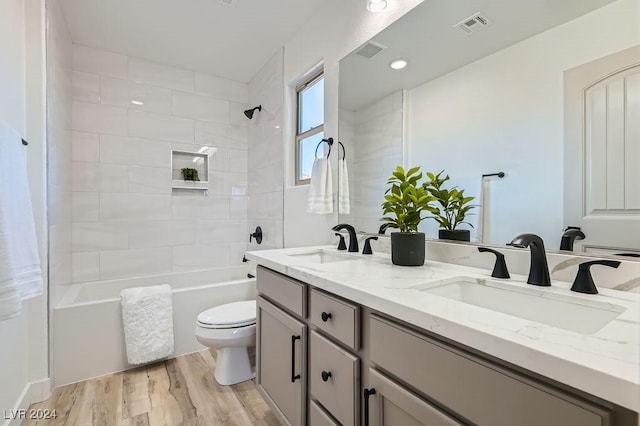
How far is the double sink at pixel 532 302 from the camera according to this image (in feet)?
2.44

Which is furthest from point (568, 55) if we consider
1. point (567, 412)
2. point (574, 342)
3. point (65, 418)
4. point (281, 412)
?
point (65, 418)

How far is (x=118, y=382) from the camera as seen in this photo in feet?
6.35

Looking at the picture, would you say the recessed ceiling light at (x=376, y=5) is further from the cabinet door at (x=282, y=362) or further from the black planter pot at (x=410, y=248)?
the cabinet door at (x=282, y=362)

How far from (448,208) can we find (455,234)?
0.12 m

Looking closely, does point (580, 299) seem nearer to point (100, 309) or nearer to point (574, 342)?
point (574, 342)

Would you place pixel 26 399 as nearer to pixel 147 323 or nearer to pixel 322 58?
pixel 147 323

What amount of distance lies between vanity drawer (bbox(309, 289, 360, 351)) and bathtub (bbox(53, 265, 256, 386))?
1.54 meters

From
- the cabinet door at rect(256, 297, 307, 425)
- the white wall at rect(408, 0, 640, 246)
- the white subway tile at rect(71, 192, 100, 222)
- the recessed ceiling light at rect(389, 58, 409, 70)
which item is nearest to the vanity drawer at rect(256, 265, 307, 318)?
the cabinet door at rect(256, 297, 307, 425)

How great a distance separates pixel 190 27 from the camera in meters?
2.32

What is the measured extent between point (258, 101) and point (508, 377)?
3066 millimetres

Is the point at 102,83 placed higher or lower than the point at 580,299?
higher

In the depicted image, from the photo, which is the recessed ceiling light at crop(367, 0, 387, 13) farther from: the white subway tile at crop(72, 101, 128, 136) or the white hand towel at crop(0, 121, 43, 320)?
the white subway tile at crop(72, 101, 128, 136)

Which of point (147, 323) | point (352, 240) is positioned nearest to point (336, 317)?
point (352, 240)

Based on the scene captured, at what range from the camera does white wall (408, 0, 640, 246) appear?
3.04 feet
